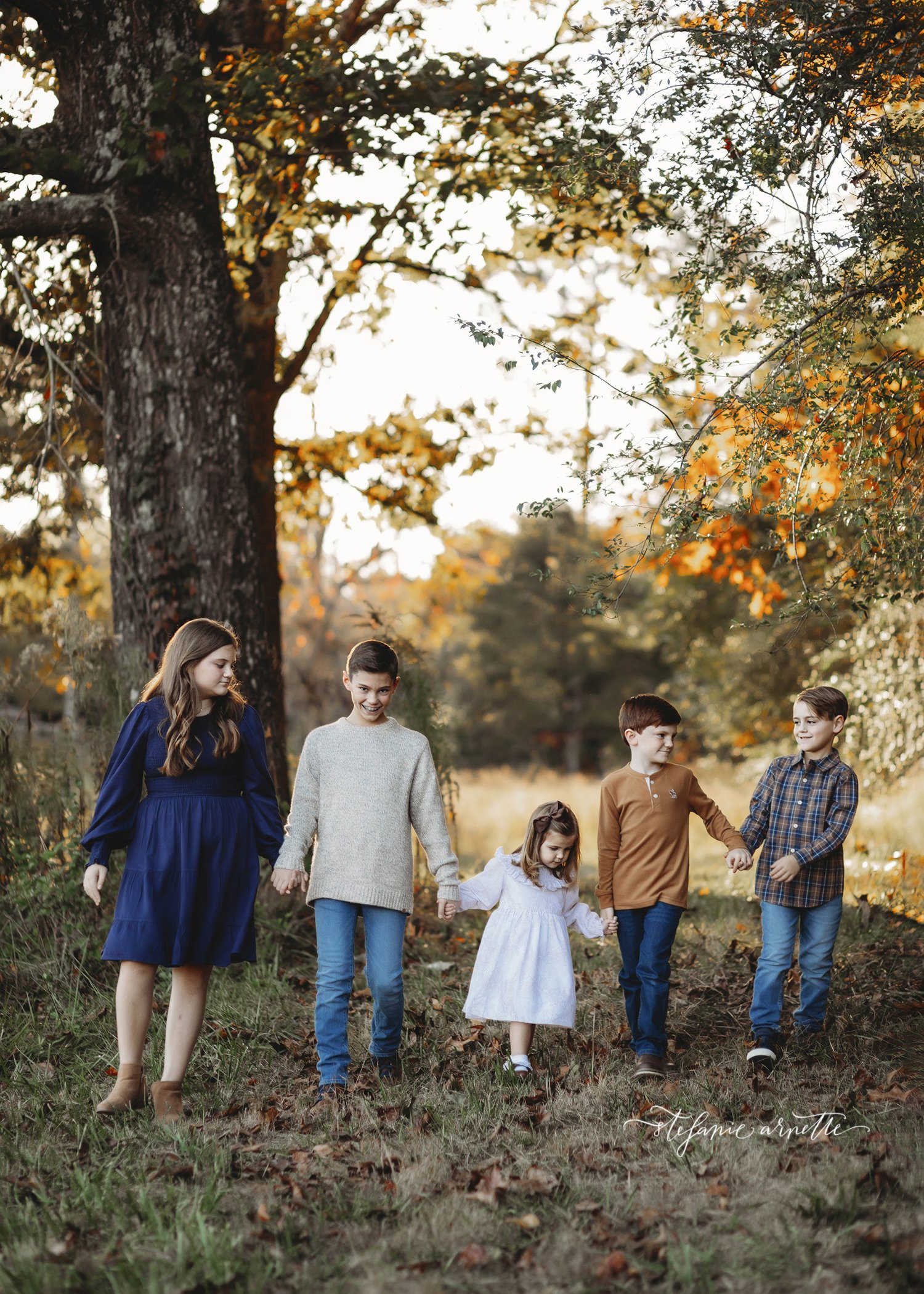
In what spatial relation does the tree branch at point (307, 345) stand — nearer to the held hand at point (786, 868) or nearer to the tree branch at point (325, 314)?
the tree branch at point (325, 314)

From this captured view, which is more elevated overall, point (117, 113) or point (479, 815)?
point (117, 113)

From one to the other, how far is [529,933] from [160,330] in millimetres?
4367

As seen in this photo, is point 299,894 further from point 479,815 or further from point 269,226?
point 479,815

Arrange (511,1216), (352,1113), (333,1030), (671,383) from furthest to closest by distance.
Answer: (671,383) < (333,1030) < (352,1113) < (511,1216)

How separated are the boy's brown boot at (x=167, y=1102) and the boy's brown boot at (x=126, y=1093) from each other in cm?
9

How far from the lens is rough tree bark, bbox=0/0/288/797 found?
22.6ft

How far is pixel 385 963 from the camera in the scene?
15.7 ft

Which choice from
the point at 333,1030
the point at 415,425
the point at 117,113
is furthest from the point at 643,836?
the point at 415,425

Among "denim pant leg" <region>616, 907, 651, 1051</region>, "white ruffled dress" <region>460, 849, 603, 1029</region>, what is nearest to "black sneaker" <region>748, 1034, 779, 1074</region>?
"denim pant leg" <region>616, 907, 651, 1051</region>

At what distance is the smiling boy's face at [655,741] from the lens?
16.5 feet

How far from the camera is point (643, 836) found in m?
5.06

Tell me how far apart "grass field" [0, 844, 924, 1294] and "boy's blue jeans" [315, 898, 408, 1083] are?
0.19m

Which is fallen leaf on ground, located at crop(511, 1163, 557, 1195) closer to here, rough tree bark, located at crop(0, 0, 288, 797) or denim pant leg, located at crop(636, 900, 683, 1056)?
denim pant leg, located at crop(636, 900, 683, 1056)

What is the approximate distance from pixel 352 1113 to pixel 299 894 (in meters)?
2.77
